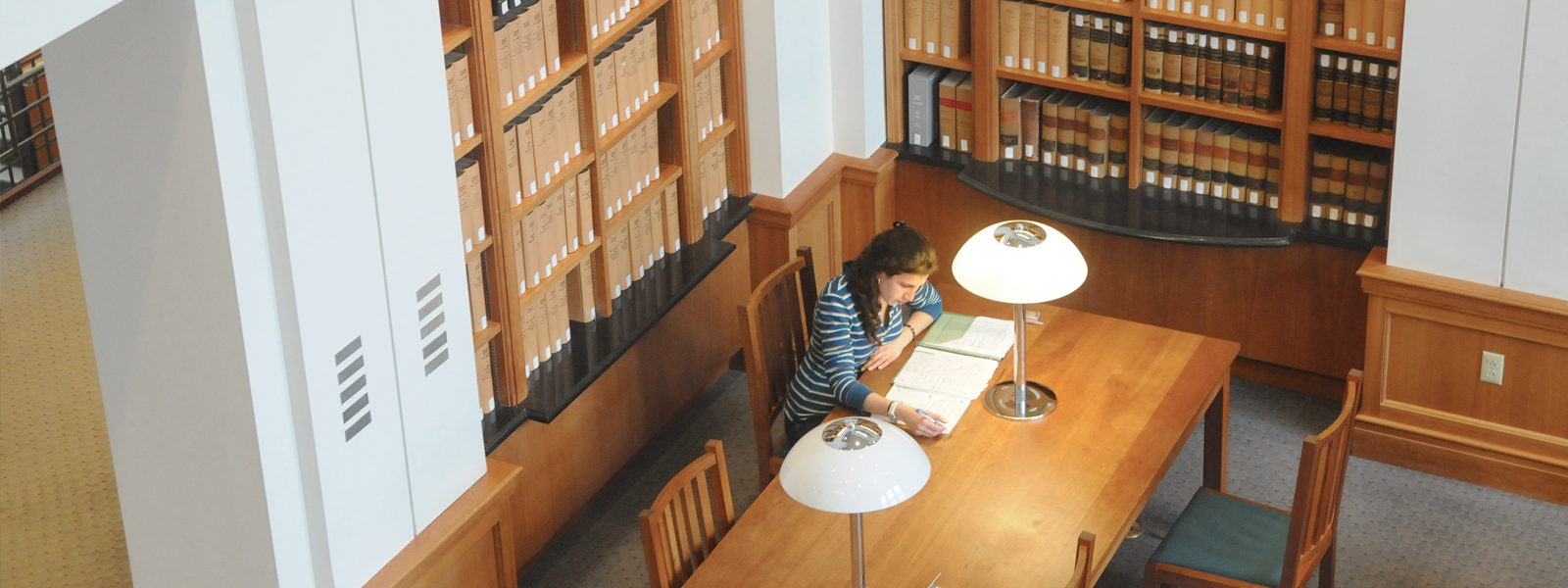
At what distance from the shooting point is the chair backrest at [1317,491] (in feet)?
11.0

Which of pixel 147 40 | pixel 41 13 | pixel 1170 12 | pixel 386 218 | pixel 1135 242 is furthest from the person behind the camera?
pixel 1135 242

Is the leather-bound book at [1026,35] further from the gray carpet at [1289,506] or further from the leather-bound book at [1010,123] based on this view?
the gray carpet at [1289,506]

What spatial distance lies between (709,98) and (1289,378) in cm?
217

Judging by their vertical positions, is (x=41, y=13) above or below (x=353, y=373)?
above

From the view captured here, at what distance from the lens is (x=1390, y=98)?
455cm

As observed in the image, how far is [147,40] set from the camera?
2.69 meters

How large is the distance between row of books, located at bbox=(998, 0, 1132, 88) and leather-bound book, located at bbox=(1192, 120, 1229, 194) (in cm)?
30

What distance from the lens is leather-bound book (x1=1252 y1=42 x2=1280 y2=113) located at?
471 cm

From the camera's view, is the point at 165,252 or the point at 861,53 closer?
the point at 165,252

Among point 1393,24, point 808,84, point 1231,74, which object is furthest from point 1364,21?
point 808,84

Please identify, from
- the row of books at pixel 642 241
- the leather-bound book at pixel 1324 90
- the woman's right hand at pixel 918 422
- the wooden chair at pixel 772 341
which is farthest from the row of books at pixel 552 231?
the leather-bound book at pixel 1324 90

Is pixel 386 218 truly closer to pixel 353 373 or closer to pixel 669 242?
pixel 353 373

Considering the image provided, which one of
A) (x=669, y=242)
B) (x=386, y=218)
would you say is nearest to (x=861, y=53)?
(x=669, y=242)

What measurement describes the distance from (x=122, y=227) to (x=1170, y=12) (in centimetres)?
321
